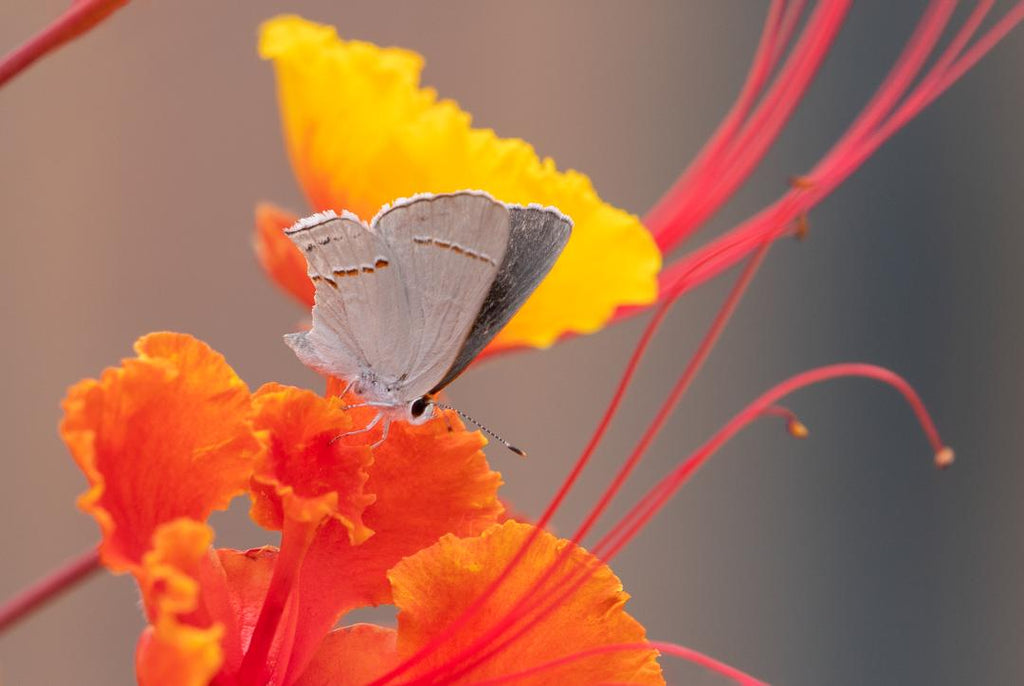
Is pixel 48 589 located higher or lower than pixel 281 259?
lower

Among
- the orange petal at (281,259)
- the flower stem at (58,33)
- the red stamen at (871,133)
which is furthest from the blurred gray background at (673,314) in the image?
the flower stem at (58,33)

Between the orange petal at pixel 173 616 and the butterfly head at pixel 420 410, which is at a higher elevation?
the butterfly head at pixel 420 410

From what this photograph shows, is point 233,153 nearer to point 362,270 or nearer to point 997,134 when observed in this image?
point 997,134

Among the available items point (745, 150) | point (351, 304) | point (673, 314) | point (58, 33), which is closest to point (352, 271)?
point (351, 304)

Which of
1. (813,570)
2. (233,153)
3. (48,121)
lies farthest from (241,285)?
(813,570)

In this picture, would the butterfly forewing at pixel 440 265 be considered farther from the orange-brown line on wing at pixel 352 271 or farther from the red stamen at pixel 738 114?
the red stamen at pixel 738 114

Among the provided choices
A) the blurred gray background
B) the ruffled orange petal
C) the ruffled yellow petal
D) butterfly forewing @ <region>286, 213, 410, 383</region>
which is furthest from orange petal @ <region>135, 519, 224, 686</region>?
the blurred gray background

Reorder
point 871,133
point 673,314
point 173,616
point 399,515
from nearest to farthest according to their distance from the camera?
point 173,616
point 399,515
point 871,133
point 673,314

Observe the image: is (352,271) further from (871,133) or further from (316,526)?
(871,133)
